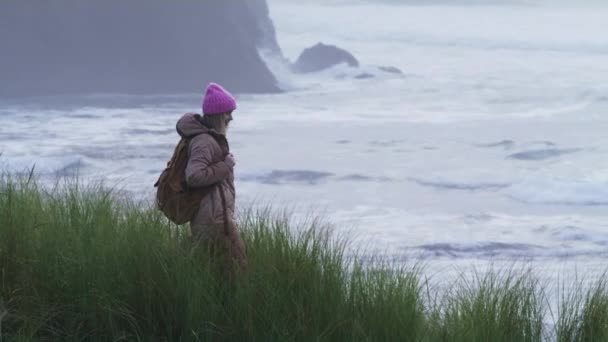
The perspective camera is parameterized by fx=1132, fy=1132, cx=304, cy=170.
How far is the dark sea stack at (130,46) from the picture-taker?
80125 millimetres

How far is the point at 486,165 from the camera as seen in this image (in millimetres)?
61719

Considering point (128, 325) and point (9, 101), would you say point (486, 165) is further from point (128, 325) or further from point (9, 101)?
point (128, 325)

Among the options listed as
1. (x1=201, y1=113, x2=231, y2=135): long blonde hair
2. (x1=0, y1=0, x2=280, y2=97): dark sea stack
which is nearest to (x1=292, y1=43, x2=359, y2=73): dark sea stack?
(x1=0, y1=0, x2=280, y2=97): dark sea stack

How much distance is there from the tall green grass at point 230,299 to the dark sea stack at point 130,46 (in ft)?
242

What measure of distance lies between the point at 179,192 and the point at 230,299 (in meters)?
0.68

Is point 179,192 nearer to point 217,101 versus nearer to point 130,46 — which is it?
point 217,101

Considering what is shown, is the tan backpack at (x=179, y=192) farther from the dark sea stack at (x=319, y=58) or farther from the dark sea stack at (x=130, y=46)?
the dark sea stack at (x=319, y=58)

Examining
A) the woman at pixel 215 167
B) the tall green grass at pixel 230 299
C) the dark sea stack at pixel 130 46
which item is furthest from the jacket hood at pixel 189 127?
the dark sea stack at pixel 130 46

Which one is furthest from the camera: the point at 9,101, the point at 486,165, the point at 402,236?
the point at 9,101

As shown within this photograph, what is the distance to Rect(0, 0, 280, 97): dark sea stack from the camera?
263ft

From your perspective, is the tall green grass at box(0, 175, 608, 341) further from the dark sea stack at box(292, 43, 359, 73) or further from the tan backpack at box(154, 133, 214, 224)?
the dark sea stack at box(292, 43, 359, 73)

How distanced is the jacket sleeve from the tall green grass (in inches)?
16.3

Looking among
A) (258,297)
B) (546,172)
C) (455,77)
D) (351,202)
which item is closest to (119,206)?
(258,297)

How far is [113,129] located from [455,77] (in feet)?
233
